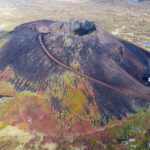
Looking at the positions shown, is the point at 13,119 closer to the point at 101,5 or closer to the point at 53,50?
the point at 53,50

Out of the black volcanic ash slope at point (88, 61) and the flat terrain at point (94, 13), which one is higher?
the black volcanic ash slope at point (88, 61)

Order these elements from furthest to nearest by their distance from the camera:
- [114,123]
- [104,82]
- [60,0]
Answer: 1. [60,0]
2. [104,82]
3. [114,123]

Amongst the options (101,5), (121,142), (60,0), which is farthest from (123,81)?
(60,0)

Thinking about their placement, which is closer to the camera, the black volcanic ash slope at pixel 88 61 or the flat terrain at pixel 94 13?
the black volcanic ash slope at pixel 88 61

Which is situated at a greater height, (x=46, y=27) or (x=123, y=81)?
(x=46, y=27)

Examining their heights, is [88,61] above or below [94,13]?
above
